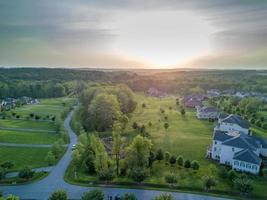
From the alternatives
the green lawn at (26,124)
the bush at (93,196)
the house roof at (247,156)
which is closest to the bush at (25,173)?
the bush at (93,196)

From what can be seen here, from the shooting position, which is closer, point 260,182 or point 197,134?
point 260,182

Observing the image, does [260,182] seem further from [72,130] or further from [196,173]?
[72,130]

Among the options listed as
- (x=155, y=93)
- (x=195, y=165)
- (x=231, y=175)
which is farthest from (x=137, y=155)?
(x=155, y=93)

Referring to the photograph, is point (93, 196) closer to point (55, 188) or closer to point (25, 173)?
point (55, 188)

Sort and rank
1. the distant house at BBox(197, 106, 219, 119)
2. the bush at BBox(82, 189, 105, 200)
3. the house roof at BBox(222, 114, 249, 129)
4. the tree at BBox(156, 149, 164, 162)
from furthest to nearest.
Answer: the distant house at BBox(197, 106, 219, 119)
the house roof at BBox(222, 114, 249, 129)
the tree at BBox(156, 149, 164, 162)
the bush at BBox(82, 189, 105, 200)

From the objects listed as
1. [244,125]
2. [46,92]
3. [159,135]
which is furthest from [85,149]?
[46,92]

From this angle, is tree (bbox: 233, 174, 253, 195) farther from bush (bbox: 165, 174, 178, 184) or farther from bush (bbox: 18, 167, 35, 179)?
bush (bbox: 18, 167, 35, 179)

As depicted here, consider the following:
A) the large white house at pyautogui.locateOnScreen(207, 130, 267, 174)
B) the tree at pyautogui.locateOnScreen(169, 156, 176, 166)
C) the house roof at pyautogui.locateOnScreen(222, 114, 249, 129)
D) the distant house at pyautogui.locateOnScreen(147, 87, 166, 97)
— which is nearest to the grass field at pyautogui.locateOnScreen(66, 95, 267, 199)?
the tree at pyautogui.locateOnScreen(169, 156, 176, 166)
